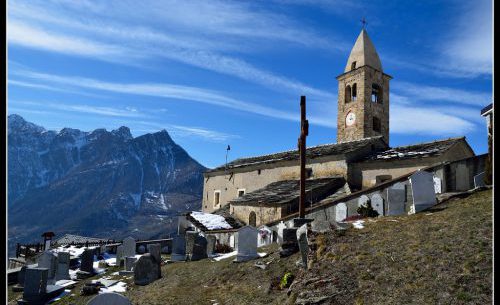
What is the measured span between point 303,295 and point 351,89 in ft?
105

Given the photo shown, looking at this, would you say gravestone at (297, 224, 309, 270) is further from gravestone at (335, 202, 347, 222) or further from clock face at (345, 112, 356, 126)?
clock face at (345, 112, 356, 126)

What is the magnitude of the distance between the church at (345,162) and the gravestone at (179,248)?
7093 mm

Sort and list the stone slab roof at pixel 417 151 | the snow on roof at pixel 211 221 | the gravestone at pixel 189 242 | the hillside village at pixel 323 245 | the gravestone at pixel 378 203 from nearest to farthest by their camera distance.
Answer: the hillside village at pixel 323 245 < the gravestone at pixel 378 203 < the gravestone at pixel 189 242 < the stone slab roof at pixel 417 151 < the snow on roof at pixel 211 221

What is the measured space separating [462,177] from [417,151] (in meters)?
6.64

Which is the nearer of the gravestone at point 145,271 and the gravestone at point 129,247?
the gravestone at point 145,271

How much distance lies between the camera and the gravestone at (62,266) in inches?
669

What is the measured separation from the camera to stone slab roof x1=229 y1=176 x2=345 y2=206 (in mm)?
24031

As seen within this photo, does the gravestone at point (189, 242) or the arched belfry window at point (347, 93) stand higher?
the arched belfry window at point (347, 93)

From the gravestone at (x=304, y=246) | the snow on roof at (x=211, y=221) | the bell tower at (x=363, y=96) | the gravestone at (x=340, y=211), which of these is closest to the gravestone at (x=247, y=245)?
the gravestone at (x=304, y=246)

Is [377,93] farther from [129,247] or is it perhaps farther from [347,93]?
[129,247]

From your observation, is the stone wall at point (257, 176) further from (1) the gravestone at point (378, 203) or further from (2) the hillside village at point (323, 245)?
(1) the gravestone at point (378, 203)

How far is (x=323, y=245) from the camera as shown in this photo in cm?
952

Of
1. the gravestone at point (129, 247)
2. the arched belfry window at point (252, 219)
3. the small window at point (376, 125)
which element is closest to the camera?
the gravestone at point (129, 247)

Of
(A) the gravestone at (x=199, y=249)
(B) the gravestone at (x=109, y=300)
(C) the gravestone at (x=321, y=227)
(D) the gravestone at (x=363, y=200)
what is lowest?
(A) the gravestone at (x=199, y=249)
